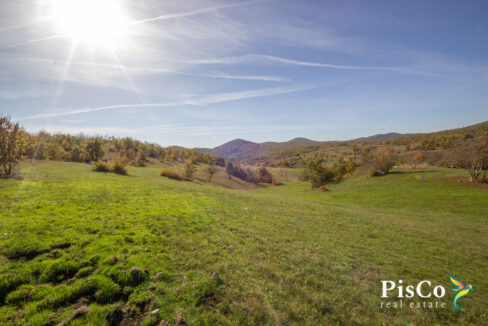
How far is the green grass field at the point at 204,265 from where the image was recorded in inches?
219

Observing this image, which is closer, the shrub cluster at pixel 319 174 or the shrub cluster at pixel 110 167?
the shrub cluster at pixel 110 167

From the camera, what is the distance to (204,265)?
26.5ft

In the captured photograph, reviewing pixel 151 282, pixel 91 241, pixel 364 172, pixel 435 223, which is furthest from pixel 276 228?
pixel 364 172

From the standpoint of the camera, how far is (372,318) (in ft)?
20.3

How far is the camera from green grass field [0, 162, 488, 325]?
5.57 meters

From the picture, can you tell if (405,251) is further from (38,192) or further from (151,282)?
(38,192)
